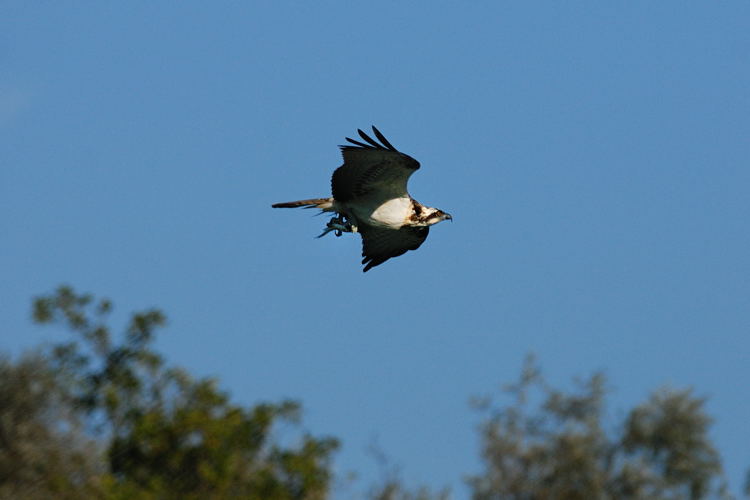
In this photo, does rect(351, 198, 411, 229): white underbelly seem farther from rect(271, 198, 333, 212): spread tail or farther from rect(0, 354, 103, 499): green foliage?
rect(0, 354, 103, 499): green foliage

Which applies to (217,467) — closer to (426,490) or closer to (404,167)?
(426,490)

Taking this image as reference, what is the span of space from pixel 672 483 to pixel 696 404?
8.38 feet

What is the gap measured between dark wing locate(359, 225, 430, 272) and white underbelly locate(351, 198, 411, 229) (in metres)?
0.68

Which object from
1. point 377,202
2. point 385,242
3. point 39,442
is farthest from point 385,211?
point 39,442

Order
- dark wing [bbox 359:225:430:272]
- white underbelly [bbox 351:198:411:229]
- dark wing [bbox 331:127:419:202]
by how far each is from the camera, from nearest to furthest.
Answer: dark wing [bbox 331:127:419:202] < white underbelly [bbox 351:198:411:229] < dark wing [bbox 359:225:430:272]

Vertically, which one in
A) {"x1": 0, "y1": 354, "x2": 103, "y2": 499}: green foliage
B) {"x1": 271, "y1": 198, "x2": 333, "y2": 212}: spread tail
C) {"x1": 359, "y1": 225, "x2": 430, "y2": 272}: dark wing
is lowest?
{"x1": 0, "y1": 354, "x2": 103, "y2": 499}: green foliage

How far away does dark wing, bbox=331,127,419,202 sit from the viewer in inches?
709

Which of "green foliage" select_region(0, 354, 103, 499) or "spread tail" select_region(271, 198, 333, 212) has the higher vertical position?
"spread tail" select_region(271, 198, 333, 212)

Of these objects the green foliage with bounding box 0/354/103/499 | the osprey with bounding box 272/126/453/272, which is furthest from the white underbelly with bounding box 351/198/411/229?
the green foliage with bounding box 0/354/103/499

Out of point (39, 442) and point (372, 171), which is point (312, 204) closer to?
point (372, 171)

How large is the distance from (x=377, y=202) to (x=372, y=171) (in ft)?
2.59

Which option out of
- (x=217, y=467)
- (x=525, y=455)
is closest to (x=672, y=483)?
(x=525, y=455)

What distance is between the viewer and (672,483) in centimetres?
2825

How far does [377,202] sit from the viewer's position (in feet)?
63.4
